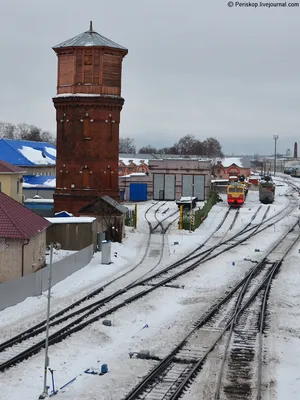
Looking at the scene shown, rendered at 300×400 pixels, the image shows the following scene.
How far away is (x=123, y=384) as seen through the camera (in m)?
15.4

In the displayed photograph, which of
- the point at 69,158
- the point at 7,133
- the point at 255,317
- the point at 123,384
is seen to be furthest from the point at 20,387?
the point at 7,133

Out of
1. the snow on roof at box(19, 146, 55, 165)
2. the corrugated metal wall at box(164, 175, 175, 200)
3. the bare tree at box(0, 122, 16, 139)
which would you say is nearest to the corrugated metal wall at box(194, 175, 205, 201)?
the corrugated metal wall at box(164, 175, 175, 200)

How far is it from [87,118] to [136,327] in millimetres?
23305

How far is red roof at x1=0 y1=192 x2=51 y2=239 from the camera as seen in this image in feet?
83.8

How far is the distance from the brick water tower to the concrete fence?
11934 mm

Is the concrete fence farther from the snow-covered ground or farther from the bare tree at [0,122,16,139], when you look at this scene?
the bare tree at [0,122,16,139]

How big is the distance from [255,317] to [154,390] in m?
8.22

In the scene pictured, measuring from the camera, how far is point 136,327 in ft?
68.3

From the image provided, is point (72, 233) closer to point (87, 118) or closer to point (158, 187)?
point (87, 118)

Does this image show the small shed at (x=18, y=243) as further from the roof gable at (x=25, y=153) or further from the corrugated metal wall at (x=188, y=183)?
the corrugated metal wall at (x=188, y=183)

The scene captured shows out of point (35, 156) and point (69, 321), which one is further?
point (35, 156)

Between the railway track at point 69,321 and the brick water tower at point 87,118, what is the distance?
14.0m

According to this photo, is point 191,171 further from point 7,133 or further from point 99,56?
point 7,133

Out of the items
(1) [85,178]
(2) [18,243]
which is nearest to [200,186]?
(1) [85,178]
